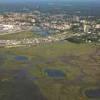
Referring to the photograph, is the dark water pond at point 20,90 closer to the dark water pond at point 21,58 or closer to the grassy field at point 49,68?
the grassy field at point 49,68

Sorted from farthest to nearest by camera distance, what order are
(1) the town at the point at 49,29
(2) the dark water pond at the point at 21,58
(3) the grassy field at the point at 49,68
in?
(1) the town at the point at 49,29, (2) the dark water pond at the point at 21,58, (3) the grassy field at the point at 49,68

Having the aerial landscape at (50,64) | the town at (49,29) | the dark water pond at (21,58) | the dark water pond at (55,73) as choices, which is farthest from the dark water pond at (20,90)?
the town at (49,29)

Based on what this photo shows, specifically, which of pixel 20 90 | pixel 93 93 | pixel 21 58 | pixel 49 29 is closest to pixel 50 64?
pixel 21 58

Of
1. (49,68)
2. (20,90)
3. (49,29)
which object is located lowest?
(49,29)

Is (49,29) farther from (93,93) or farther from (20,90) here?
(93,93)

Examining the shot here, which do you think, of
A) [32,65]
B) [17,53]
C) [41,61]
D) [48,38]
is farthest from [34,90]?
[48,38]

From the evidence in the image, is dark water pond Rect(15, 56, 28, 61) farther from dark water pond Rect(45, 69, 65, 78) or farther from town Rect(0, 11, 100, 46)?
town Rect(0, 11, 100, 46)

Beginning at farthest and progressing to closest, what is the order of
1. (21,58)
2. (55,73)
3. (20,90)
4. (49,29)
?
(49,29) → (21,58) → (55,73) → (20,90)

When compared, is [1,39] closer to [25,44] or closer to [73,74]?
[25,44]
